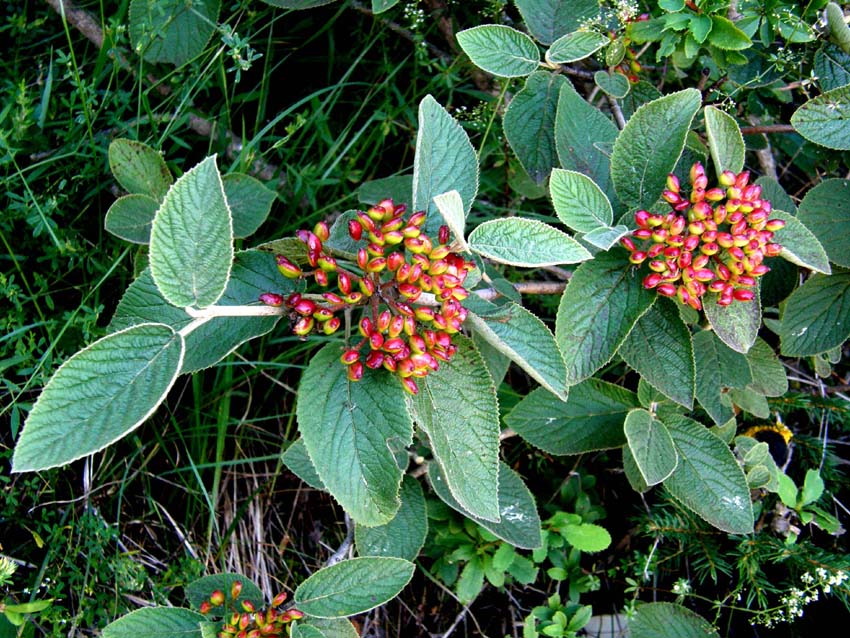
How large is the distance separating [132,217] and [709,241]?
1.21 meters

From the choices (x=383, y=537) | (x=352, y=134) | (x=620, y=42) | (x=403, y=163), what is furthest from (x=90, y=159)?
(x=620, y=42)

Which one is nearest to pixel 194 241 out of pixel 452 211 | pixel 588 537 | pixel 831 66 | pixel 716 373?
pixel 452 211

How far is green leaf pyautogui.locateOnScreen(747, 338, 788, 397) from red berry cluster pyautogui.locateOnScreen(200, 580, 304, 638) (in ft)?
4.00

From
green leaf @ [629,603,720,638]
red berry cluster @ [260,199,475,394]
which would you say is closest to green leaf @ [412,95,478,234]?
red berry cluster @ [260,199,475,394]

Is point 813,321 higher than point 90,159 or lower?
lower

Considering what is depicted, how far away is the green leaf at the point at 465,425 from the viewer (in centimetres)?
131

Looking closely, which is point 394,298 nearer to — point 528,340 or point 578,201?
point 528,340

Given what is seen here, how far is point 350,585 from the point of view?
59.9 inches

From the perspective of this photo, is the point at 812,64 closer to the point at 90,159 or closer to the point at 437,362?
the point at 437,362

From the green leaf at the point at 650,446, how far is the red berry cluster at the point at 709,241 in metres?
0.41

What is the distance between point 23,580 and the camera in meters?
1.88

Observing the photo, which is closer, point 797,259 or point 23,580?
point 797,259

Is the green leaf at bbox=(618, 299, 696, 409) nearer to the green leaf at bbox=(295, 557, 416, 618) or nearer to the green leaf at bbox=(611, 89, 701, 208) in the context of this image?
the green leaf at bbox=(611, 89, 701, 208)

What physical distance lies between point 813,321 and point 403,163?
1.25 m
